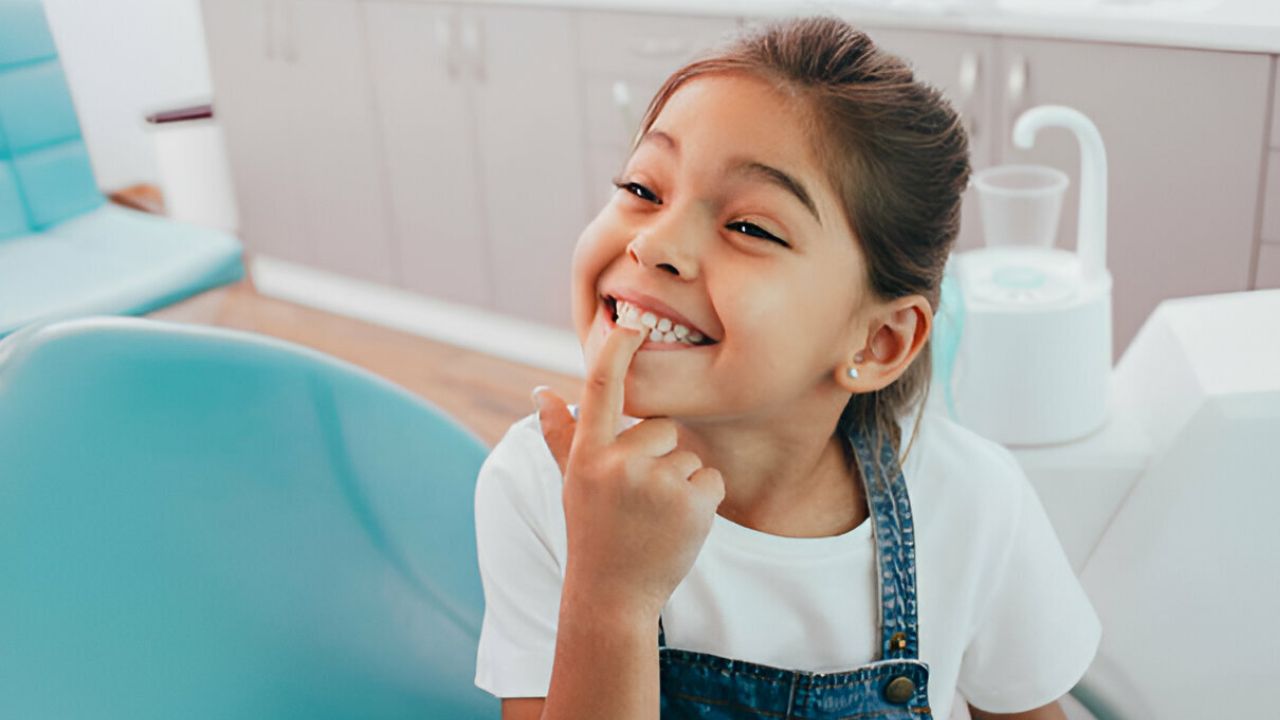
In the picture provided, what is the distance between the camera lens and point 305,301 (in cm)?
387

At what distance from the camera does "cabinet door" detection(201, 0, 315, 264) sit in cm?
361

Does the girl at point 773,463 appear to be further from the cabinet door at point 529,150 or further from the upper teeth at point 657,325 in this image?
the cabinet door at point 529,150

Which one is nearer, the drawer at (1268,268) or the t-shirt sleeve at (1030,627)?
the t-shirt sleeve at (1030,627)

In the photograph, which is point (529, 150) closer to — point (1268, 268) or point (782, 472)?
point (1268, 268)

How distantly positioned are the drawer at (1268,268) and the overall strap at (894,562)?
4.85ft

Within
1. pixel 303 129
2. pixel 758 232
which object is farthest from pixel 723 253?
pixel 303 129

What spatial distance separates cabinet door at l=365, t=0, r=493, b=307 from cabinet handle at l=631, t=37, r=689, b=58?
0.53 metres

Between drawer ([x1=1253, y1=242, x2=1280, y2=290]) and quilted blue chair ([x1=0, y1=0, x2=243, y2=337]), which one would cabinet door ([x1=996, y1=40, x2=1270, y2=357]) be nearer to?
drawer ([x1=1253, y1=242, x2=1280, y2=290])

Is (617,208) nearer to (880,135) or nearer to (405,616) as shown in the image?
(880,135)

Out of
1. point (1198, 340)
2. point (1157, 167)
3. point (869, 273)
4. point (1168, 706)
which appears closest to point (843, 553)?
point (869, 273)

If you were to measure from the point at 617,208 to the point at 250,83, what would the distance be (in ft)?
10.0

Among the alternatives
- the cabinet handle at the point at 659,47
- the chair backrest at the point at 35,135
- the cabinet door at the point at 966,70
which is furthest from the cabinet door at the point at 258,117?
the cabinet door at the point at 966,70

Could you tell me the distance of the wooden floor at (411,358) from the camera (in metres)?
3.06

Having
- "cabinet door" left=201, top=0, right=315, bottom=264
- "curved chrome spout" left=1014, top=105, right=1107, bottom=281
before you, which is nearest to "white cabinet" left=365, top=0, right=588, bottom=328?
"cabinet door" left=201, top=0, right=315, bottom=264
